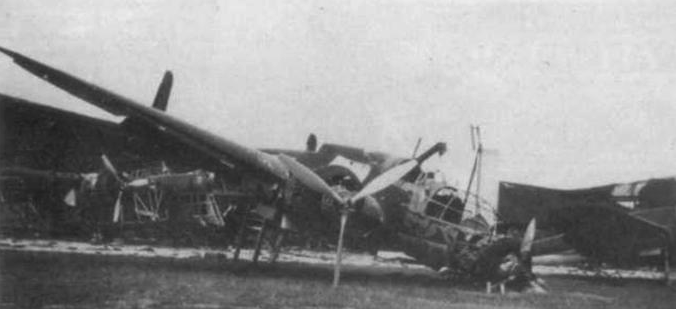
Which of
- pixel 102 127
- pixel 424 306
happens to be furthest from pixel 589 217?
pixel 102 127

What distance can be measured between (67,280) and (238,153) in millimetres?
4542

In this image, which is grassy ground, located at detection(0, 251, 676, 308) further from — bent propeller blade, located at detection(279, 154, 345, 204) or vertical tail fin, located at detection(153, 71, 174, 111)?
vertical tail fin, located at detection(153, 71, 174, 111)

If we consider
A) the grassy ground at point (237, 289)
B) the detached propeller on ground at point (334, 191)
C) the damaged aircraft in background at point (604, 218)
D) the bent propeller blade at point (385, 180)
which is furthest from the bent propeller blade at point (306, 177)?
the damaged aircraft in background at point (604, 218)

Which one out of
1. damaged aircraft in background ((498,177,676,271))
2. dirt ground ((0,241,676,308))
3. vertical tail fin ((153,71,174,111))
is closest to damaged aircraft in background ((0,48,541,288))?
dirt ground ((0,241,676,308))

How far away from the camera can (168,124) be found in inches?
536

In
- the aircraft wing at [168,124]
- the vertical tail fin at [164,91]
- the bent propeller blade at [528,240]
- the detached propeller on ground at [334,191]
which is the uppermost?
the vertical tail fin at [164,91]

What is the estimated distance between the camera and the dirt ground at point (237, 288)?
998 centimetres

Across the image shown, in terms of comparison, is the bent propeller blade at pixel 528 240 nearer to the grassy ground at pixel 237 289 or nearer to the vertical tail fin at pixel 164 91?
the grassy ground at pixel 237 289

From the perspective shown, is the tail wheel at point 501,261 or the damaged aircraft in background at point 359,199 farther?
the tail wheel at point 501,261

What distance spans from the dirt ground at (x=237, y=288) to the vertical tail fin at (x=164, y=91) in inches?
203

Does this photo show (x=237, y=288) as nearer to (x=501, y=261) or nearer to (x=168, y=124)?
(x=168, y=124)

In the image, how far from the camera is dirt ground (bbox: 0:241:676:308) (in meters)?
9.98

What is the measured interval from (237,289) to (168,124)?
3.98m

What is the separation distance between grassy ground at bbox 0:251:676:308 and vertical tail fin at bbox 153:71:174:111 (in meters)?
5.41
